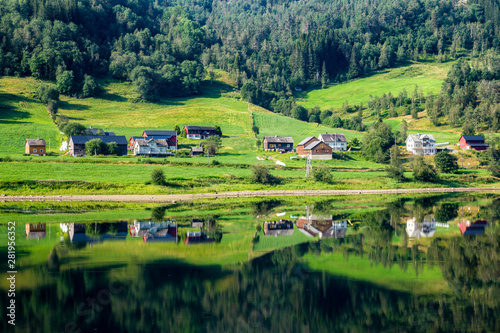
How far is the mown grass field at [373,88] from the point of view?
6791 inches

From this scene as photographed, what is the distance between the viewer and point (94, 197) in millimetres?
60406

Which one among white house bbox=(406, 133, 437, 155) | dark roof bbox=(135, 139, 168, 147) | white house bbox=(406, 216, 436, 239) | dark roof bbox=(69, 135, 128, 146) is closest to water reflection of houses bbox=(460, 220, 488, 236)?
white house bbox=(406, 216, 436, 239)

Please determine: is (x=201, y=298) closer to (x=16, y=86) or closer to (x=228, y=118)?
(x=228, y=118)

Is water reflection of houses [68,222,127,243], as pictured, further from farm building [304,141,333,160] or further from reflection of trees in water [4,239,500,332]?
farm building [304,141,333,160]

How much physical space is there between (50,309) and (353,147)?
95804 mm

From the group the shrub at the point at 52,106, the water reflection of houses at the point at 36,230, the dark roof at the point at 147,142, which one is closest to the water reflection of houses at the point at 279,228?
the water reflection of houses at the point at 36,230

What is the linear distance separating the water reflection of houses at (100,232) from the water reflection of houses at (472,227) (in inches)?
1112

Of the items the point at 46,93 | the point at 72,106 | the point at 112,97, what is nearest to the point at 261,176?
the point at 46,93

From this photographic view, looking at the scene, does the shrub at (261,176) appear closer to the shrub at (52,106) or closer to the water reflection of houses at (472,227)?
the water reflection of houses at (472,227)

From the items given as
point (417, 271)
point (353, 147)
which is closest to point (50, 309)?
point (417, 271)

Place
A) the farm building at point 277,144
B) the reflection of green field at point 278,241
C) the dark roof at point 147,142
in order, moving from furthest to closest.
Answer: the farm building at point 277,144 → the dark roof at point 147,142 → the reflection of green field at point 278,241

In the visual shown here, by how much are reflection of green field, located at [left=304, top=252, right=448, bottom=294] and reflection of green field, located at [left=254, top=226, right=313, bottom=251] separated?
4122 millimetres

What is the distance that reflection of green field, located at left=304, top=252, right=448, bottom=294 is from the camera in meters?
24.1

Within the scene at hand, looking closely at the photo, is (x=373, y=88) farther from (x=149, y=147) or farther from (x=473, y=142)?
(x=149, y=147)
